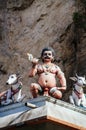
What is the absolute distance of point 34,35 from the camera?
48.0ft

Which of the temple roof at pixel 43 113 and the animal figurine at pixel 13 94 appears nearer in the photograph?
the temple roof at pixel 43 113

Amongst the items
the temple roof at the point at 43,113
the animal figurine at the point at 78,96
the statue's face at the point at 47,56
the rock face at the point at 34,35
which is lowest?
the temple roof at the point at 43,113

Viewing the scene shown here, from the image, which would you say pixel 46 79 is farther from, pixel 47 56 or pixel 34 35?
pixel 34 35

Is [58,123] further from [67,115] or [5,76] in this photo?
[5,76]

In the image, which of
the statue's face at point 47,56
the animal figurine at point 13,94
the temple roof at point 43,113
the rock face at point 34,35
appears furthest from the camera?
the rock face at point 34,35

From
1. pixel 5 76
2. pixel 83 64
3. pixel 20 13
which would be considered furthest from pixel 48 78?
pixel 20 13

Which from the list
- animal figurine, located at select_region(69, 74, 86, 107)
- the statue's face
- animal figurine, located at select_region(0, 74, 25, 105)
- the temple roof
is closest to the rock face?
the statue's face

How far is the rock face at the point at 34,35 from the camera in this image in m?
13.5

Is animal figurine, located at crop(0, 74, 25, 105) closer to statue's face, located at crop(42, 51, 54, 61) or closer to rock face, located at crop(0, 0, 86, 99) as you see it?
statue's face, located at crop(42, 51, 54, 61)

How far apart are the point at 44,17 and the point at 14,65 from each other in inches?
70.5

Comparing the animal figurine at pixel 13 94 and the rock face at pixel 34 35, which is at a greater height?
the rock face at pixel 34 35

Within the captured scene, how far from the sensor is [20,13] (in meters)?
15.4

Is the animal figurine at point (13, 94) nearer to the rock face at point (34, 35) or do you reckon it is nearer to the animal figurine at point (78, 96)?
the animal figurine at point (78, 96)

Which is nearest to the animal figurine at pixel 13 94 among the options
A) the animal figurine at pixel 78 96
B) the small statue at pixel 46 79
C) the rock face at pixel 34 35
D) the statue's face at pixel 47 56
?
the small statue at pixel 46 79
